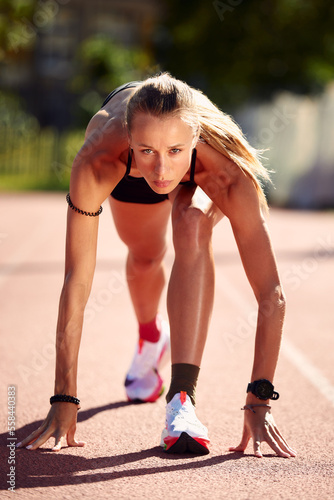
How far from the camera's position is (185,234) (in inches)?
141

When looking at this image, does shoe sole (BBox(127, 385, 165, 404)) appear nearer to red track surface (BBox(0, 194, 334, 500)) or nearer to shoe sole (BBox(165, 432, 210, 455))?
red track surface (BBox(0, 194, 334, 500))

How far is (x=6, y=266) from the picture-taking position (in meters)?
9.95

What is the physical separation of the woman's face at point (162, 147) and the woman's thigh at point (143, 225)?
92 centimetres

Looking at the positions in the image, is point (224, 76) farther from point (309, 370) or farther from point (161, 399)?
point (161, 399)

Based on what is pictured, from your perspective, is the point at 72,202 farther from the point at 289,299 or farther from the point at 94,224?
the point at 289,299

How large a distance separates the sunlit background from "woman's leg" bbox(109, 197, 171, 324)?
55.7 ft

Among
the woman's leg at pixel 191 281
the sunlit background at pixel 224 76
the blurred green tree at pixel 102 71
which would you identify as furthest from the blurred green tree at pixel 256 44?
the woman's leg at pixel 191 281

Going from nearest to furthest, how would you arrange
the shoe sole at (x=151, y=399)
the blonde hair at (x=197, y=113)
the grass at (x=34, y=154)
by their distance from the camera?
the blonde hair at (x=197, y=113)
the shoe sole at (x=151, y=399)
the grass at (x=34, y=154)

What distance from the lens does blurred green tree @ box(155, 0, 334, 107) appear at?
27902 millimetres

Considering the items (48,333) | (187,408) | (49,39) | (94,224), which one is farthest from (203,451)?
(49,39)

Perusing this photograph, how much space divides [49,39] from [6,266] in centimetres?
3168

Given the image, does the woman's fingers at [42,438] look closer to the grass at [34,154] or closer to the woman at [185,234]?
the woman at [185,234]

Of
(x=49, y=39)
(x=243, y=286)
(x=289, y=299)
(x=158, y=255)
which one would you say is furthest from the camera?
(x=49, y=39)

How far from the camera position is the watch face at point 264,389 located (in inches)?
134
